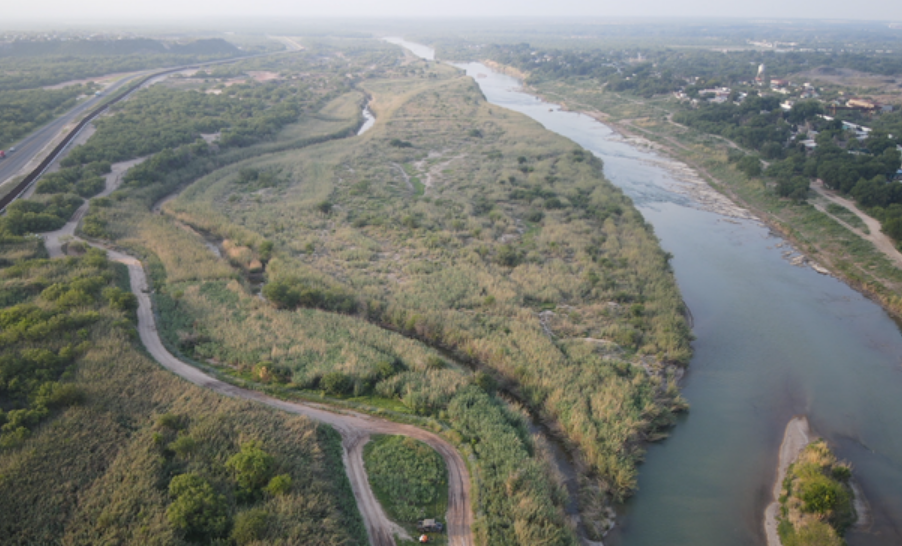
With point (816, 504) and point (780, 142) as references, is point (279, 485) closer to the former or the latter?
point (816, 504)

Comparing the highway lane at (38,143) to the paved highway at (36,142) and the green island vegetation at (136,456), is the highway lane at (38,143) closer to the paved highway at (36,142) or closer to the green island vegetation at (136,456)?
the paved highway at (36,142)

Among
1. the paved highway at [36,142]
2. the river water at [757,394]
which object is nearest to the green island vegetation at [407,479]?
the river water at [757,394]

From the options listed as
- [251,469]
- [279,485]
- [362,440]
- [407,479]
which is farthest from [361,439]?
[251,469]

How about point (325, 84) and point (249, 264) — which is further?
point (325, 84)

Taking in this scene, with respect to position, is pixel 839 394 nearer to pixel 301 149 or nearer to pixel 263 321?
pixel 263 321

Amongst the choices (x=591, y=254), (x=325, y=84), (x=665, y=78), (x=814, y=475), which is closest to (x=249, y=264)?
(x=591, y=254)

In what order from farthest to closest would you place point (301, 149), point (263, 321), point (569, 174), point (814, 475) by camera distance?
point (301, 149) → point (569, 174) → point (263, 321) → point (814, 475)
